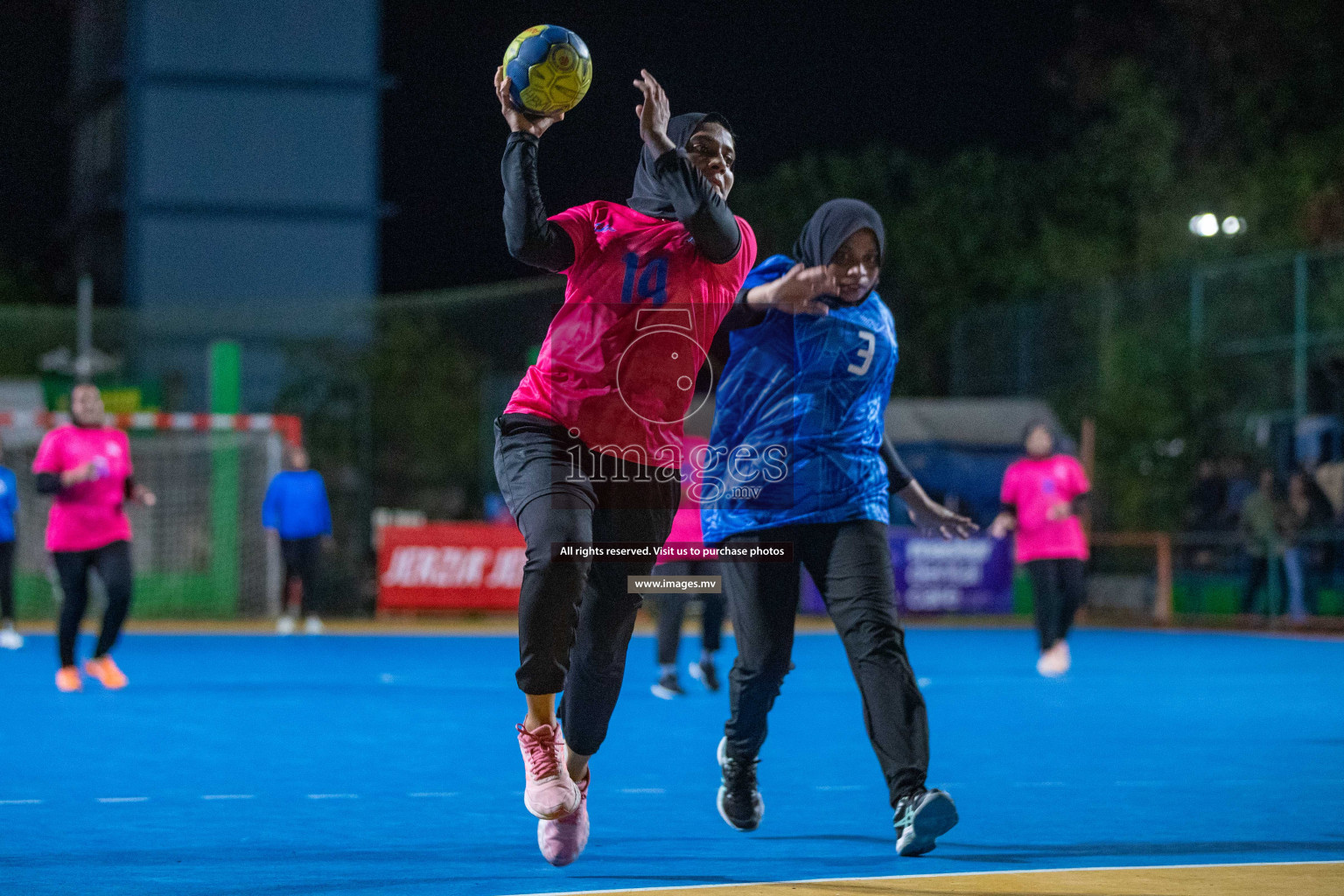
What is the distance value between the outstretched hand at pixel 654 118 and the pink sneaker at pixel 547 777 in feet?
5.52

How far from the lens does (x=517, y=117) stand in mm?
5562

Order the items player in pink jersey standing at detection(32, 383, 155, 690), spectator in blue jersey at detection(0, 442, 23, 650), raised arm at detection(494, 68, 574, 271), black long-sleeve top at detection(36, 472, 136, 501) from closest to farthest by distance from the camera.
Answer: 1. raised arm at detection(494, 68, 574, 271)
2. black long-sleeve top at detection(36, 472, 136, 501)
3. player in pink jersey standing at detection(32, 383, 155, 690)
4. spectator in blue jersey at detection(0, 442, 23, 650)

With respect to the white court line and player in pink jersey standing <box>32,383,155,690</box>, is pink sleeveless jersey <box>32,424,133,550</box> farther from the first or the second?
the white court line

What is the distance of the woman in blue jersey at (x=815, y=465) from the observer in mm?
6148

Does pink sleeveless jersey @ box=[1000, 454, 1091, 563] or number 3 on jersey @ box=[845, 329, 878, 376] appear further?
pink sleeveless jersey @ box=[1000, 454, 1091, 563]

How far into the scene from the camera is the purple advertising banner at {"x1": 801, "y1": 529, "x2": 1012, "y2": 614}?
985 inches

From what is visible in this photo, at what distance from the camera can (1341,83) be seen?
37.7 m

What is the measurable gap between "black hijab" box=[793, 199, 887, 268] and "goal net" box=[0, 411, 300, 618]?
760 inches

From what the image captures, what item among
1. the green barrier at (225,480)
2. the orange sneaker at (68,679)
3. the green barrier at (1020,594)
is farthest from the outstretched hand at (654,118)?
the green barrier at (1020,594)

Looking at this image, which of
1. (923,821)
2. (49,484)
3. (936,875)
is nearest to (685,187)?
(923,821)

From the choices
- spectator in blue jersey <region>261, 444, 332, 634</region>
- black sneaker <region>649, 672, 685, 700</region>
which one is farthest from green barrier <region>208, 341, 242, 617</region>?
black sneaker <region>649, 672, 685, 700</region>

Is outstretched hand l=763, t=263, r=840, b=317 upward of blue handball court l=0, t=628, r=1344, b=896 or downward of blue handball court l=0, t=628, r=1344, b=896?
upward

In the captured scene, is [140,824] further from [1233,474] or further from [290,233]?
[290,233]

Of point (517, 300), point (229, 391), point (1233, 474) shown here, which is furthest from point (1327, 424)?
point (229, 391)
